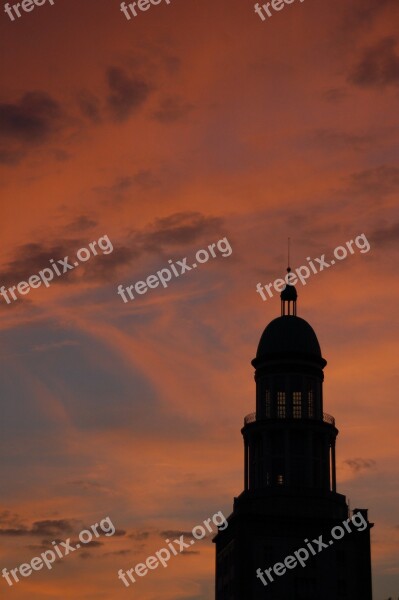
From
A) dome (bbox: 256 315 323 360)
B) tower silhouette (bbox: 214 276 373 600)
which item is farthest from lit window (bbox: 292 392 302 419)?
dome (bbox: 256 315 323 360)

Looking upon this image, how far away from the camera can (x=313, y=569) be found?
14512 cm

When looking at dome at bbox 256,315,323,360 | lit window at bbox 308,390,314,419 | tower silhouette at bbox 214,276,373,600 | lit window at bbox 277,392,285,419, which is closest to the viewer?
tower silhouette at bbox 214,276,373,600

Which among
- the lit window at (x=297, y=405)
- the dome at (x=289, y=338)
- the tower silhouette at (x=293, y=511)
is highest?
the dome at (x=289, y=338)

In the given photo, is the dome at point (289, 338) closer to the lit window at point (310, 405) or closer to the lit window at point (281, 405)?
the lit window at point (310, 405)

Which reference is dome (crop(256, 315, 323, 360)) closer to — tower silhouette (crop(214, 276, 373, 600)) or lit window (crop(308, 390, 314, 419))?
tower silhouette (crop(214, 276, 373, 600))

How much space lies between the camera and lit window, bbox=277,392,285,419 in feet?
486

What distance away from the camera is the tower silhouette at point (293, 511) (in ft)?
474

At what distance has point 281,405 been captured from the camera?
Answer: 489 ft

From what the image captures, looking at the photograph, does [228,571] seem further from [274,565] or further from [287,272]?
[287,272]

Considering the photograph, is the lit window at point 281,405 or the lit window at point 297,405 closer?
the lit window at point 297,405

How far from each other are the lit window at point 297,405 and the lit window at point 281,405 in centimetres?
117

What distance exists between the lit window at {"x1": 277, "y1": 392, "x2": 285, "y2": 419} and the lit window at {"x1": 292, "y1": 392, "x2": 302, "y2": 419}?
117cm

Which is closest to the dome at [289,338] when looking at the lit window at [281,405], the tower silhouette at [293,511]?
the tower silhouette at [293,511]

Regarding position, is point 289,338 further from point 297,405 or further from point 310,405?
point 310,405
